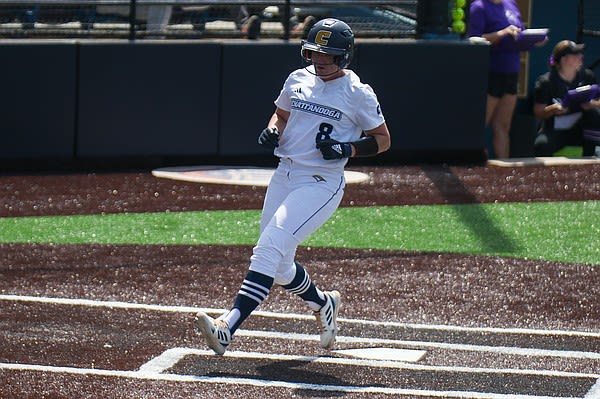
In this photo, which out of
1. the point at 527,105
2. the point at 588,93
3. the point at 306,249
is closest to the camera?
the point at 306,249

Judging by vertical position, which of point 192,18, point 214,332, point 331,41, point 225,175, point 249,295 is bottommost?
point 225,175

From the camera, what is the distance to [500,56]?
13.2m

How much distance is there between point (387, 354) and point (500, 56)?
24.4 ft

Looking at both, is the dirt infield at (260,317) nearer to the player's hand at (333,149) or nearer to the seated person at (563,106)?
the player's hand at (333,149)

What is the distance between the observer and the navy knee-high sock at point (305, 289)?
637 cm

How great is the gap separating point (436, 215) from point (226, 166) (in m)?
2.88

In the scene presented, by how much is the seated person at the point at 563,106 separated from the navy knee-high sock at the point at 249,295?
26.7 ft

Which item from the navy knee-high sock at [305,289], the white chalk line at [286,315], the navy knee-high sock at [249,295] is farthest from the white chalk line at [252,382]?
the white chalk line at [286,315]

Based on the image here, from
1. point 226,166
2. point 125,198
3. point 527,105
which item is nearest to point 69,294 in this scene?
point 125,198

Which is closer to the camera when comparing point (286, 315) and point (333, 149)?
point (333, 149)

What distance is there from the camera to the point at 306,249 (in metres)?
9.10

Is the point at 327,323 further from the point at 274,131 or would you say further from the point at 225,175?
the point at 225,175

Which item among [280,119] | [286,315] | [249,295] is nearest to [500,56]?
[286,315]

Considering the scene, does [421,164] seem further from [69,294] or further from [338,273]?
[69,294]
